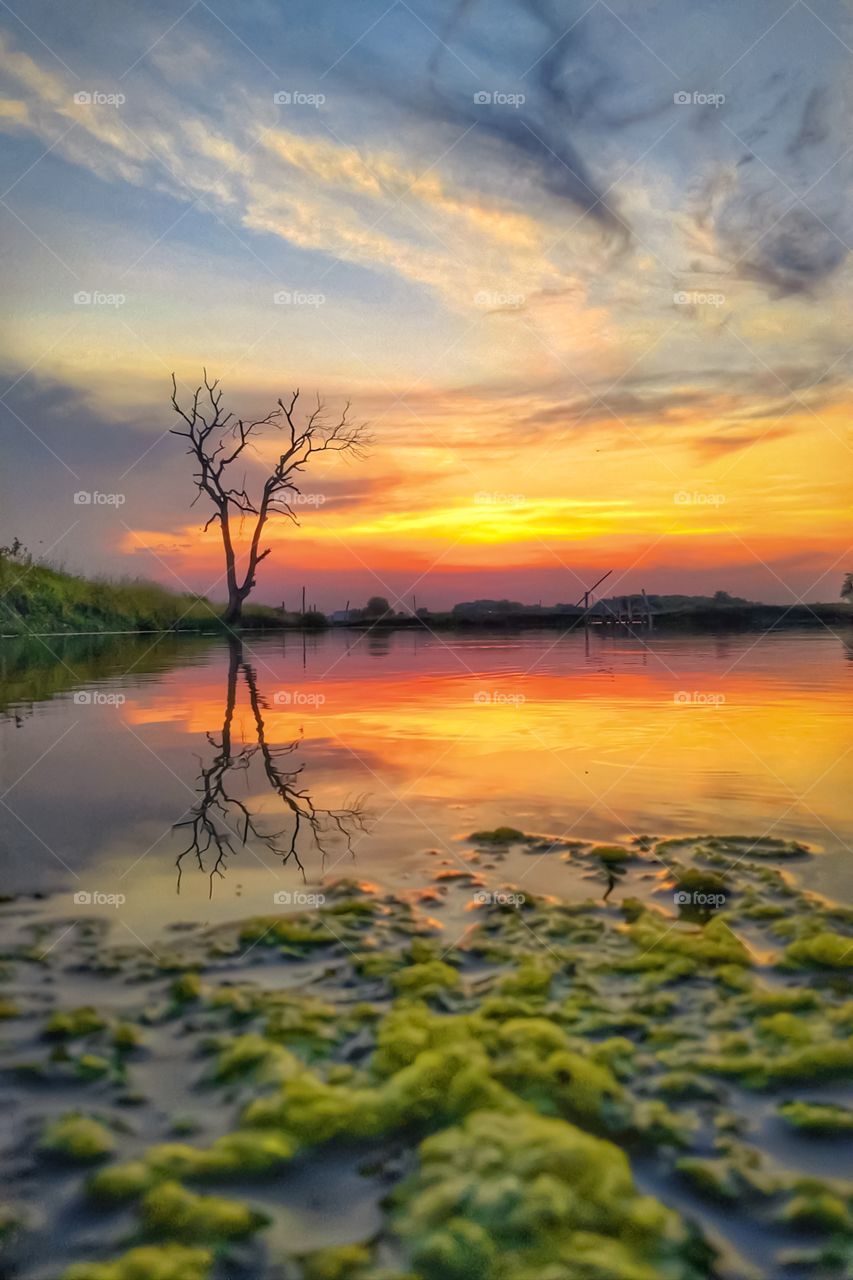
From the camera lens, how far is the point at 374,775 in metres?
8.31

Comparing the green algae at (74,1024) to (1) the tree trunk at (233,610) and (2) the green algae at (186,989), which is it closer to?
(2) the green algae at (186,989)

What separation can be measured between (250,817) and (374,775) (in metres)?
1.62

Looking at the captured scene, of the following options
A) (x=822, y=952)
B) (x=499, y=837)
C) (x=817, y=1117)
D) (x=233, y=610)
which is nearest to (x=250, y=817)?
(x=499, y=837)

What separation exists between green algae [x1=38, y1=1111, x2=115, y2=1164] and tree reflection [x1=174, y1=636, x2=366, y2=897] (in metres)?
2.36

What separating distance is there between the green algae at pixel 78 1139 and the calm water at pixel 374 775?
1746 mm

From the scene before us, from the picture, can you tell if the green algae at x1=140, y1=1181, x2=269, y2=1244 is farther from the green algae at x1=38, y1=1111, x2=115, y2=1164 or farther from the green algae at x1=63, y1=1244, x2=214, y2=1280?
the green algae at x1=38, y1=1111, x2=115, y2=1164

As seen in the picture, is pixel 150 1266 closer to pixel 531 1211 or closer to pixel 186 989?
pixel 531 1211

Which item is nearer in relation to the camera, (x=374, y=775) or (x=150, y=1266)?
(x=150, y=1266)

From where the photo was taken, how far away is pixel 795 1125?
3.21m

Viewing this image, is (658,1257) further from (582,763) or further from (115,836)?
(582,763)

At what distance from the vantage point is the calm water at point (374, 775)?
233 inches

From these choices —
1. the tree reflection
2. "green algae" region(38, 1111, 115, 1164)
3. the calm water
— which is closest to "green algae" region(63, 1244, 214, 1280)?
"green algae" region(38, 1111, 115, 1164)

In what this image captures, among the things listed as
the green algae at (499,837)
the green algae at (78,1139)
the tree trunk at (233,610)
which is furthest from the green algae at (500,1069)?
the tree trunk at (233,610)

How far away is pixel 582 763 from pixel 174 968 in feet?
16.7
